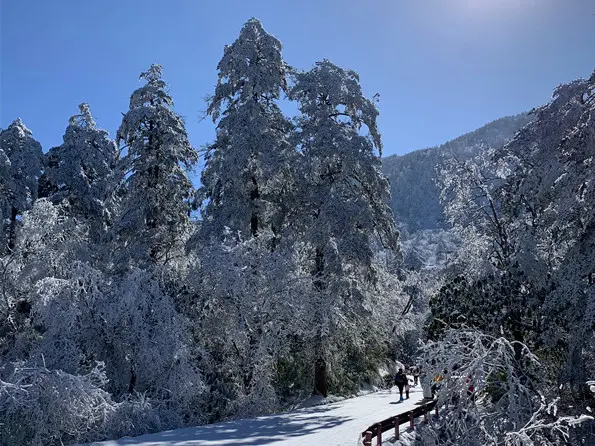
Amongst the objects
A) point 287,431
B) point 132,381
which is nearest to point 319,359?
point 132,381

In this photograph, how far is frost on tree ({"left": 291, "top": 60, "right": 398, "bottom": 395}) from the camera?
2059 cm

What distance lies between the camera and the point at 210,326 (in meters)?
18.9

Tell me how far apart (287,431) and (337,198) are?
1009 cm

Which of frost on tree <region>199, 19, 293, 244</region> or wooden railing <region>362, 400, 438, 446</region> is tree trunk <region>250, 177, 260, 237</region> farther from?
wooden railing <region>362, 400, 438, 446</region>

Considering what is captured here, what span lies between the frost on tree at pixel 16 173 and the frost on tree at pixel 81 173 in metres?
0.74

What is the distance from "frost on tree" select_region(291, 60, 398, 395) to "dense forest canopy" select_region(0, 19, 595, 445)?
0.29 feet

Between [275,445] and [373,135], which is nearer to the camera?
[275,445]

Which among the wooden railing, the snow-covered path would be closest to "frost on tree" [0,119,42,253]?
the snow-covered path

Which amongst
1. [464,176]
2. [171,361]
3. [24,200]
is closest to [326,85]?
[464,176]

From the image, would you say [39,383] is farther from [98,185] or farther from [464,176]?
[98,185]

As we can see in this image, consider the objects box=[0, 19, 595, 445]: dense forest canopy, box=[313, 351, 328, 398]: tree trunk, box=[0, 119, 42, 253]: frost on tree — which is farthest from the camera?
box=[0, 119, 42, 253]: frost on tree

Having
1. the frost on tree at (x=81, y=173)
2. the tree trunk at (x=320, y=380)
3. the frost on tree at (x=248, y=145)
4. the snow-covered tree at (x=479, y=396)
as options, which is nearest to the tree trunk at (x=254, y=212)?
the frost on tree at (x=248, y=145)

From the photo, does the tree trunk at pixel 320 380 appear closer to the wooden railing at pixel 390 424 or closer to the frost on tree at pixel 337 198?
the frost on tree at pixel 337 198

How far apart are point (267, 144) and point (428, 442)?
1340 cm
